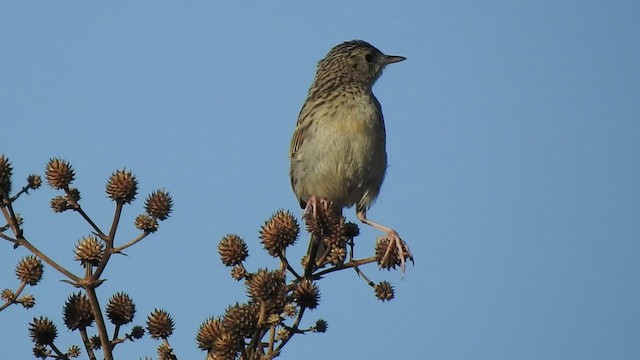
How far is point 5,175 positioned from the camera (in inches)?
140

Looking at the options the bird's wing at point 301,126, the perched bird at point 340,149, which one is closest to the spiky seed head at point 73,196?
the perched bird at point 340,149

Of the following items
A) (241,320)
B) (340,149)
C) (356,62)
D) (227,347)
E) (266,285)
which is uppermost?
(356,62)

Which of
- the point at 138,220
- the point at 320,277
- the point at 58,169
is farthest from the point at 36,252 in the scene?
Result: the point at 320,277

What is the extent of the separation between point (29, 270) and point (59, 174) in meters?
0.44

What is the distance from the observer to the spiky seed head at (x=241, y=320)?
314 cm

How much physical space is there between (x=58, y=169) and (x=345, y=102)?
9.79ft

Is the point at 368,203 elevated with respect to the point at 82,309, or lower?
elevated

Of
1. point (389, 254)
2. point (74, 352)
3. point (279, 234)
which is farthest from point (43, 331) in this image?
point (389, 254)

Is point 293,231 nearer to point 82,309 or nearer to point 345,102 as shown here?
point 82,309

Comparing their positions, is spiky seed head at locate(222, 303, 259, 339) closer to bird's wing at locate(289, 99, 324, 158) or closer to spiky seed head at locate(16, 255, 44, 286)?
spiky seed head at locate(16, 255, 44, 286)

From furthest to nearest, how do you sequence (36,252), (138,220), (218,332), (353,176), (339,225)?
1. (353,176)
2. (339,225)
3. (138,220)
4. (218,332)
5. (36,252)

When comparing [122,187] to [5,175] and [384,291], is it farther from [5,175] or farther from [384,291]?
[384,291]

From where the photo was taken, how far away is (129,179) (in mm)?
3715

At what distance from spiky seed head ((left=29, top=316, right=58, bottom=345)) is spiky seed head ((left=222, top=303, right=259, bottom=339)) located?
68cm
